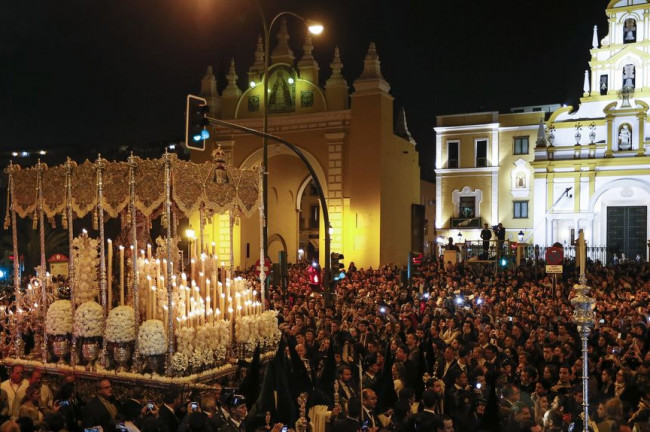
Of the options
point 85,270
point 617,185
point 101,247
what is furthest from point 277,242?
point 101,247

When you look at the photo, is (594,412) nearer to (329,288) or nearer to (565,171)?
(329,288)

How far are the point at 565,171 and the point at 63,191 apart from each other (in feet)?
115

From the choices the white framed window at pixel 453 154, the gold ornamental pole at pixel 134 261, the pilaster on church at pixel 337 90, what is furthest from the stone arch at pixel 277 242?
the gold ornamental pole at pixel 134 261

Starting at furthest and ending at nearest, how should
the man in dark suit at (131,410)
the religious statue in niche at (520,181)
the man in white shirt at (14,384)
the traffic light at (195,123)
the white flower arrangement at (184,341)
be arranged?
the religious statue in niche at (520,181) < the traffic light at (195,123) < the white flower arrangement at (184,341) < the man in white shirt at (14,384) < the man in dark suit at (131,410)

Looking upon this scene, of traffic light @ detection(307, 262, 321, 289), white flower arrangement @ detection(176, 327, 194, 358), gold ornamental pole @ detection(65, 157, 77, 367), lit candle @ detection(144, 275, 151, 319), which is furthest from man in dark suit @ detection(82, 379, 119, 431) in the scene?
traffic light @ detection(307, 262, 321, 289)

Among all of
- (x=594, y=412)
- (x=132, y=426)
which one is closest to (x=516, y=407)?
(x=594, y=412)

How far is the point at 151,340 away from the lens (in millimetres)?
11406

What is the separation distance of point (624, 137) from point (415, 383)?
3611 cm

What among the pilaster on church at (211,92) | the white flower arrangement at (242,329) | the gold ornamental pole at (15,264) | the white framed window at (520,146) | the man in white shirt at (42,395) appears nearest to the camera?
the man in white shirt at (42,395)

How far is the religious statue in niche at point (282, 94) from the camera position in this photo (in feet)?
105

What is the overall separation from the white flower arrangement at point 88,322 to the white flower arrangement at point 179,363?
162 centimetres

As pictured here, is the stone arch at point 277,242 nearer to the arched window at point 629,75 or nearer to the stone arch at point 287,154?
the stone arch at point 287,154

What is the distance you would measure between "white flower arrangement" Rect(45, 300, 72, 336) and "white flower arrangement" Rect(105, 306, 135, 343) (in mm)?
1128

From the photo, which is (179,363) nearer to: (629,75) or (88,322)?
(88,322)
